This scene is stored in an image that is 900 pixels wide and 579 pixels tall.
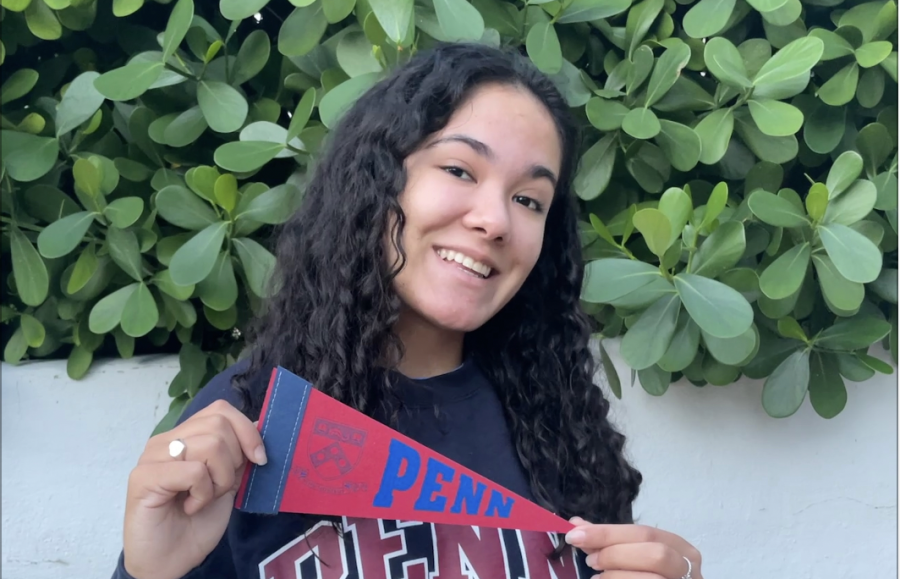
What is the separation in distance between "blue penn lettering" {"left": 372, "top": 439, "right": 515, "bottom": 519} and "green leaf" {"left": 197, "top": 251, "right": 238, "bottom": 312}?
0.49 meters

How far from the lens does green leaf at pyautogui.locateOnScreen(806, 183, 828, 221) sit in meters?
0.89

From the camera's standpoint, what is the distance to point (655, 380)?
102 cm

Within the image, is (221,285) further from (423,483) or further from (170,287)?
(423,483)

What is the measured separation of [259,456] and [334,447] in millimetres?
69

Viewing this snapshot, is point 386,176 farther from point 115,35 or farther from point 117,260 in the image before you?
point 115,35

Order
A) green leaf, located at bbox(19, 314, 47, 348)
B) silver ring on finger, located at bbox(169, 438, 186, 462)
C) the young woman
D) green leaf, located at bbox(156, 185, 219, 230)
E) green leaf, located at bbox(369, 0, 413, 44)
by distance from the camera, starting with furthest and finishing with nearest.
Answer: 1. green leaf, located at bbox(19, 314, 47, 348)
2. green leaf, located at bbox(156, 185, 219, 230)
3. green leaf, located at bbox(369, 0, 413, 44)
4. the young woman
5. silver ring on finger, located at bbox(169, 438, 186, 462)

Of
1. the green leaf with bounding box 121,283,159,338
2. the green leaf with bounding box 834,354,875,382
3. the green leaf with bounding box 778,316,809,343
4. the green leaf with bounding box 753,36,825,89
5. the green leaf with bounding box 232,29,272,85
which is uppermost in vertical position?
the green leaf with bounding box 753,36,825,89

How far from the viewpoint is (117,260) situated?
39.6 inches

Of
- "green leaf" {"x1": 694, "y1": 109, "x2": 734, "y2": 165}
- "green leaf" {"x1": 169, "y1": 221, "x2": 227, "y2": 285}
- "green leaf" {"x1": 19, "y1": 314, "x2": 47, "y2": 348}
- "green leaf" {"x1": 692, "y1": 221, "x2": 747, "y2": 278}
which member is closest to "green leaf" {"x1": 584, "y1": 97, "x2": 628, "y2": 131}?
"green leaf" {"x1": 694, "y1": 109, "x2": 734, "y2": 165}

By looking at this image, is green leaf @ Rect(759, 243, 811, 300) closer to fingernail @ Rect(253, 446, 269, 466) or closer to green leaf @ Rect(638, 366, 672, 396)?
green leaf @ Rect(638, 366, 672, 396)

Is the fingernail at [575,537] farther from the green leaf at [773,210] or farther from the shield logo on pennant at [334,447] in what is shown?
Answer: the green leaf at [773,210]

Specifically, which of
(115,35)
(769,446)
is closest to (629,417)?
(769,446)

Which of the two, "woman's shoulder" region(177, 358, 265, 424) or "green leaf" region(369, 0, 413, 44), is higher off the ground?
"green leaf" region(369, 0, 413, 44)

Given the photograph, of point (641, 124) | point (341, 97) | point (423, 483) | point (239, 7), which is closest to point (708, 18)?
point (641, 124)
